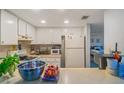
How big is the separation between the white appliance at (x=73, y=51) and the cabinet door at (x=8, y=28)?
1652mm

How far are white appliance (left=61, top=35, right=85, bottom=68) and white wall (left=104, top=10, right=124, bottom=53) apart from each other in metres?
1.59

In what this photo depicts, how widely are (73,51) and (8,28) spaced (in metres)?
2.13

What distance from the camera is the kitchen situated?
2869mm

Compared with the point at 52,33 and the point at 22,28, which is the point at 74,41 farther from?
the point at 22,28

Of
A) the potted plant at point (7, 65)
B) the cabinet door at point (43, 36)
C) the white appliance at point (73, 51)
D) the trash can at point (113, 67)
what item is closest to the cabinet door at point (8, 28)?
the potted plant at point (7, 65)

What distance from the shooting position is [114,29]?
2.38m

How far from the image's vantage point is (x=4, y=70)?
1.19 meters

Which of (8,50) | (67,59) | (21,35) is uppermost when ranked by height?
(21,35)

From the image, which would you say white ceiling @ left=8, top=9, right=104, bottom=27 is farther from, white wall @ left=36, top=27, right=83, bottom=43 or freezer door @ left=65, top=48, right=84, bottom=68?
white wall @ left=36, top=27, right=83, bottom=43

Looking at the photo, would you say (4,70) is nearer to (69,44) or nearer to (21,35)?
(21,35)

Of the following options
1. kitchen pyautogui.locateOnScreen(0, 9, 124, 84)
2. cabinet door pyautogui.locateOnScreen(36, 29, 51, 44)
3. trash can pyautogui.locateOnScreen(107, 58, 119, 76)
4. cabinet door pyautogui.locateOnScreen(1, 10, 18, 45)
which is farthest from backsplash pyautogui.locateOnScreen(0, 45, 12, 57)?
trash can pyautogui.locateOnScreen(107, 58, 119, 76)
